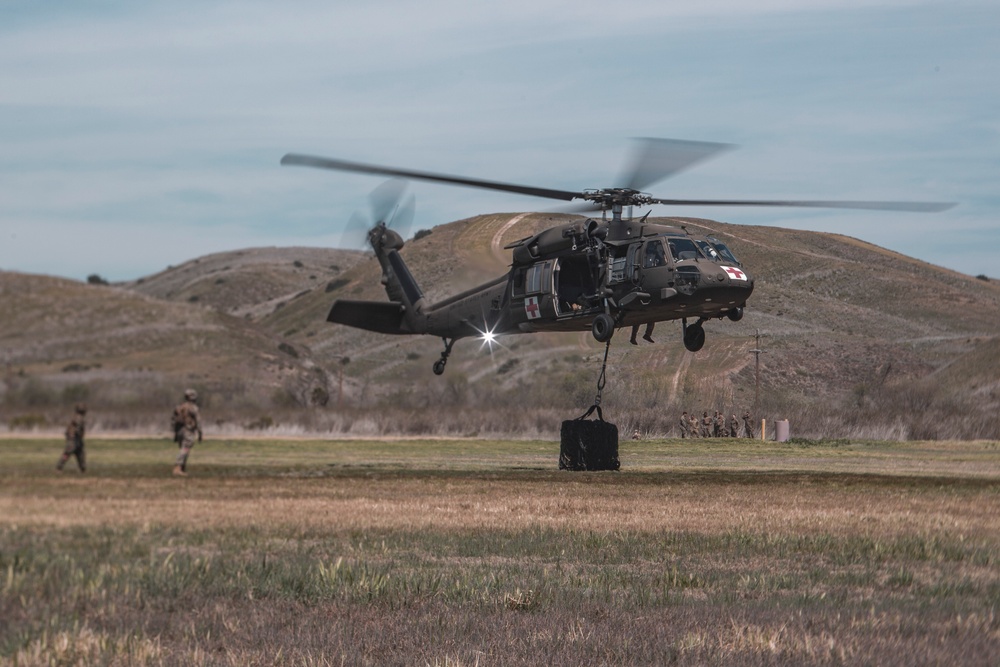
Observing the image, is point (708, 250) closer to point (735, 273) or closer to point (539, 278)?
point (735, 273)

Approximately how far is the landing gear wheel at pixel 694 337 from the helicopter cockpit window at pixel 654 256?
326cm

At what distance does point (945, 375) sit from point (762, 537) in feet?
71.6

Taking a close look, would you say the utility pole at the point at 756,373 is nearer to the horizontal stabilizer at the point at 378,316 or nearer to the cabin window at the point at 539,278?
the cabin window at the point at 539,278

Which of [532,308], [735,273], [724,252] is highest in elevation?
[724,252]

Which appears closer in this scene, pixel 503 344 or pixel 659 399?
pixel 659 399

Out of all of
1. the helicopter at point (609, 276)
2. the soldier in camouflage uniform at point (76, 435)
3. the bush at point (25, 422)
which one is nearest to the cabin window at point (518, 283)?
the helicopter at point (609, 276)

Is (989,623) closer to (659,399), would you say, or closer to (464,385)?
(659,399)

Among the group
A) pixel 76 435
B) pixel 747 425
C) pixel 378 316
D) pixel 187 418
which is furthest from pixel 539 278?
pixel 76 435

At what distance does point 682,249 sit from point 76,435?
47.6 feet

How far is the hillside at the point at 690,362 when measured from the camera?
3172 centimetres

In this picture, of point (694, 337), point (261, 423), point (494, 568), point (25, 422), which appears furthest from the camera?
point (694, 337)

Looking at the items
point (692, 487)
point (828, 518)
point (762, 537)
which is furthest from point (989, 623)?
point (692, 487)

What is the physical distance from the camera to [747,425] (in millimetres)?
33344

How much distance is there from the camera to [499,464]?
117 ft
